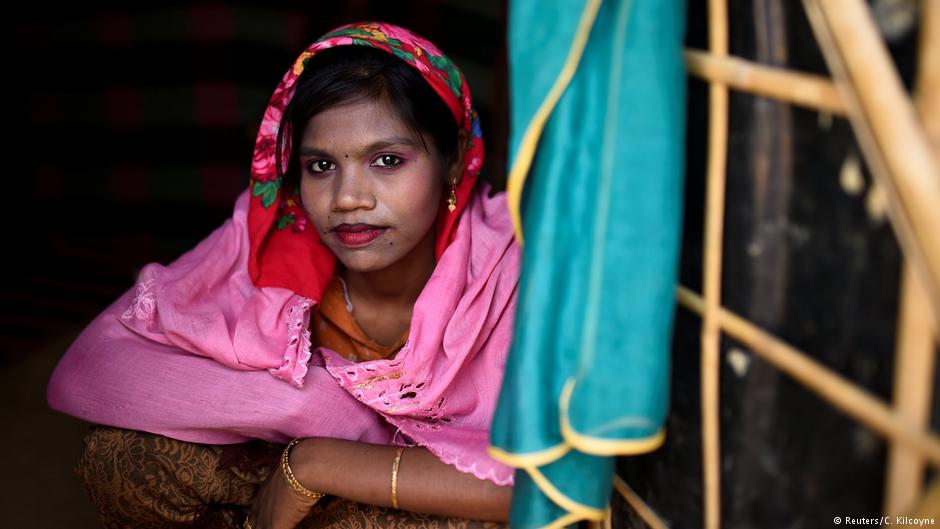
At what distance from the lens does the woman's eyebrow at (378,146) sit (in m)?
1.54

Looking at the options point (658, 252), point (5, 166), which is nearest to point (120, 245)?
point (5, 166)

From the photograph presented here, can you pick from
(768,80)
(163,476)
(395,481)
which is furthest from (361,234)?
(768,80)

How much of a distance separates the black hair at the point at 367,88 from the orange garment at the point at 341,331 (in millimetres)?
359

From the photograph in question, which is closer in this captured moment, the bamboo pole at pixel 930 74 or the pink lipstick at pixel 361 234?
the bamboo pole at pixel 930 74

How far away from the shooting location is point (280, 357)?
162 centimetres

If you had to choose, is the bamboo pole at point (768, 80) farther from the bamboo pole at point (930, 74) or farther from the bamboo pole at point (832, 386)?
the bamboo pole at point (832, 386)

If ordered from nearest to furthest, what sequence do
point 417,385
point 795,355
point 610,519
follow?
point 795,355 < point 610,519 < point 417,385

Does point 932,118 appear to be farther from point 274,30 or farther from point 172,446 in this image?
point 274,30

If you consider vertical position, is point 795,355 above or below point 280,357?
above

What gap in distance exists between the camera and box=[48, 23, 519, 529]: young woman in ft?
5.07

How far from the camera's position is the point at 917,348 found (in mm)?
659

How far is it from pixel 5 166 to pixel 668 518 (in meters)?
3.59

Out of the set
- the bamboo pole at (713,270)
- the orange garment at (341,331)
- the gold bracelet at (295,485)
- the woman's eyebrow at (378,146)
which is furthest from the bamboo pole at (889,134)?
the orange garment at (341,331)

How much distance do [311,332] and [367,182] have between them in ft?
1.31
